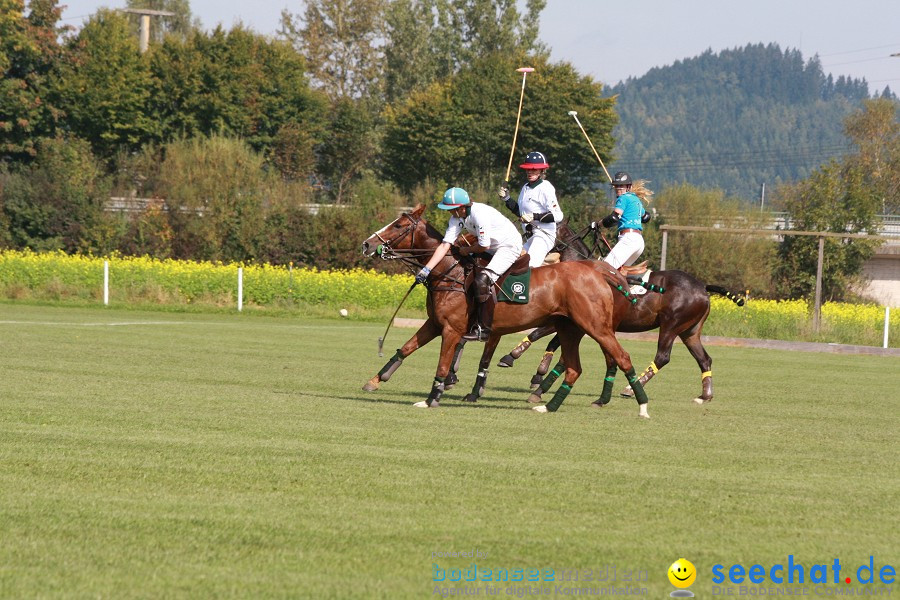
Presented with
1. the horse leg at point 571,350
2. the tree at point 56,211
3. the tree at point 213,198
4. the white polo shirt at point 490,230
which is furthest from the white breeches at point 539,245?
the tree at point 56,211

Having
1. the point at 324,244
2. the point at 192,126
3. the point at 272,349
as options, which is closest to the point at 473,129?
the point at 192,126

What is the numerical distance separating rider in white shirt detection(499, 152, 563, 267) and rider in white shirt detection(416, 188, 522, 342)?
1385 millimetres

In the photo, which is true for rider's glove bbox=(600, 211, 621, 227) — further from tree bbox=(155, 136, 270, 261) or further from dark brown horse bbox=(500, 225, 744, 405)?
tree bbox=(155, 136, 270, 261)

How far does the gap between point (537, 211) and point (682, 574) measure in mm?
9459

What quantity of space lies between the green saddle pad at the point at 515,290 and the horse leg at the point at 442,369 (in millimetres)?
643

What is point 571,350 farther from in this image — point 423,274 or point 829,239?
point 829,239

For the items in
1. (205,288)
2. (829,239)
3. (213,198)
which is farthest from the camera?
(213,198)

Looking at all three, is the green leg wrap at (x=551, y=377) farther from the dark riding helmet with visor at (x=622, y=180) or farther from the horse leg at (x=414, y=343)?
the dark riding helmet with visor at (x=622, y=180)

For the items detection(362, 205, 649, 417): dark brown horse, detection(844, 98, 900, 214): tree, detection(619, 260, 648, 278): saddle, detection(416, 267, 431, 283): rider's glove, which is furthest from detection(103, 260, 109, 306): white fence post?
detection(844, 98, 900, 214): tree

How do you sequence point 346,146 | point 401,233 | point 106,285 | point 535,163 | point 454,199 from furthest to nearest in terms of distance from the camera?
point 346,146, point 106,285, point 535,163, point 401,233, point 454,199

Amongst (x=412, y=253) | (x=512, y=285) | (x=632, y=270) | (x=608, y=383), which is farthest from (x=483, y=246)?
(x=632, y=270)

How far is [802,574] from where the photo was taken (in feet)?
19.9

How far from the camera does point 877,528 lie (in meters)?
7.18

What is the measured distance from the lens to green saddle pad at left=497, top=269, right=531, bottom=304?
513 inches
